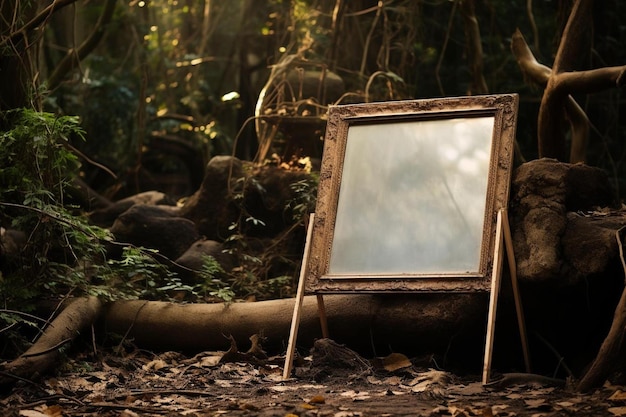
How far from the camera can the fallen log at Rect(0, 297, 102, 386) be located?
4.67 metres

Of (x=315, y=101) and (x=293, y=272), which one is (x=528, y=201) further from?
(x=315, y=101)

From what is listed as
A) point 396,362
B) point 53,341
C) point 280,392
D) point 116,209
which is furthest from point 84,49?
point 280,392

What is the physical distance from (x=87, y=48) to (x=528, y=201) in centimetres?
519

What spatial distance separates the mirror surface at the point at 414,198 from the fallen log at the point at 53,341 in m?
1.67

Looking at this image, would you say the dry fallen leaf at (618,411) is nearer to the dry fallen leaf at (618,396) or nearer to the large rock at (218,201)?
the dry fallen leaf at (618,396)

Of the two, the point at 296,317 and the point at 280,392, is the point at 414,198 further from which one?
the point at 280,392

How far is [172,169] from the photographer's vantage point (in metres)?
13.0

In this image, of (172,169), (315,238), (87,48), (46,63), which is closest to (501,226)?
(315,238)

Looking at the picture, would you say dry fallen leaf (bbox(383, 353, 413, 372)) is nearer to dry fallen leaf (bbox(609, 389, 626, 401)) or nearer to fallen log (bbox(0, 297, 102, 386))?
dry fallen leaf (bbox(609, 389, 626, 401))

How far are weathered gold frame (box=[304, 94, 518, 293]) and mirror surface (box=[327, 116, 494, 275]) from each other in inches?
1.5

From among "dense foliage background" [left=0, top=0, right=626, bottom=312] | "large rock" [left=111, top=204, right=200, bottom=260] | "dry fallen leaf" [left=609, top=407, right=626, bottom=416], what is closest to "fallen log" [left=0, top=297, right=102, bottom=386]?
"dense foliage background" [left=0, top=0, right=626, bottom=312]

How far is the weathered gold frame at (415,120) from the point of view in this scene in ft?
16.0

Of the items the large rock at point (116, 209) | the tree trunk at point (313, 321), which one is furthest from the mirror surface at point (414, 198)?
the large rock at point (116, 209)

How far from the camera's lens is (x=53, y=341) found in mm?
5258
